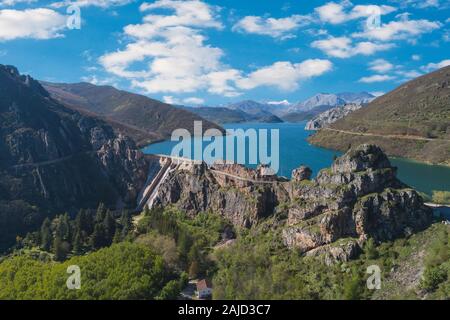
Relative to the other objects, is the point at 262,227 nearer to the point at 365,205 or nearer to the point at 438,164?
the point at 365,205

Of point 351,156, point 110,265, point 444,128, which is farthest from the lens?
point 444,128

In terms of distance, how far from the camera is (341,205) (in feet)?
175

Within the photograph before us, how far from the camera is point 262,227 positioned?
61.4m

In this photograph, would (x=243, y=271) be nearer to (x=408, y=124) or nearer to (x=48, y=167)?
(x=48, y=167)

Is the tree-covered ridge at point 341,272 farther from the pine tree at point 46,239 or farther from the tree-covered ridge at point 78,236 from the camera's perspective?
the pine tree at point 46,239

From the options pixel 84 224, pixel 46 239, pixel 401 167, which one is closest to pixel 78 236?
pixel 84 224

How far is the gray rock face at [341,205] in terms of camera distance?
169ft

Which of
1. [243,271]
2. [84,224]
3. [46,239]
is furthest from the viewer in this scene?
[84,224]

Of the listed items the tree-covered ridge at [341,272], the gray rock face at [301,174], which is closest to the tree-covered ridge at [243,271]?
the tree-covered ridge at [341,272]

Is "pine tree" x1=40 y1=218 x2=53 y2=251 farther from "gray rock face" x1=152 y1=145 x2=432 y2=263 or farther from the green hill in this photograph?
the green hill

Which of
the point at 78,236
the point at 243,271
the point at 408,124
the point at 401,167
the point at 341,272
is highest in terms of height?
the point at 408,124
